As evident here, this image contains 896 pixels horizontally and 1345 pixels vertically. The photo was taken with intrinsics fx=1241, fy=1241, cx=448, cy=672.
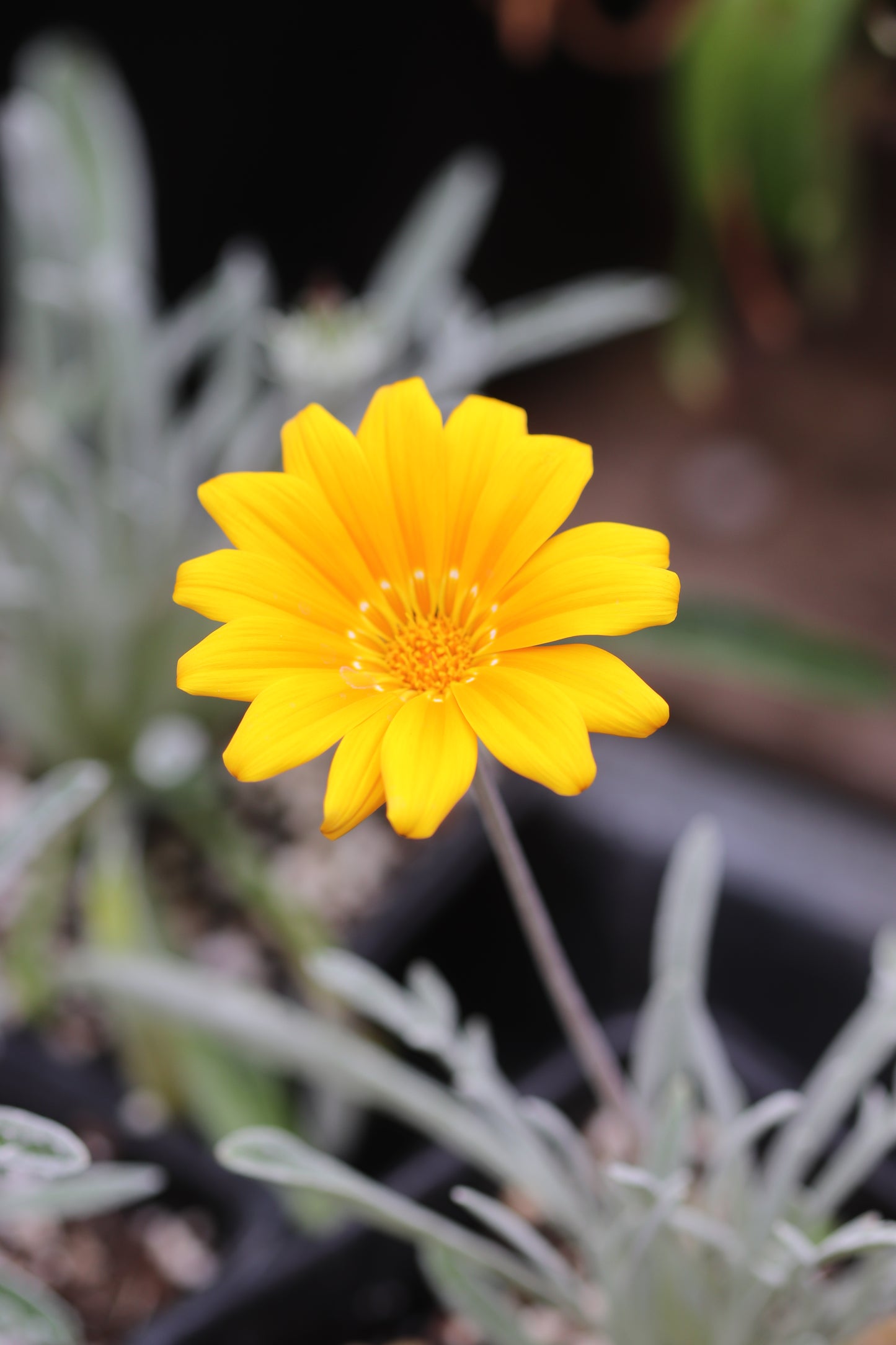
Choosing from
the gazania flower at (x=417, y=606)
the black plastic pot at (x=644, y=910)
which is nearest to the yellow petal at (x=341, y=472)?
the gazania flower at (x=417, y=606)

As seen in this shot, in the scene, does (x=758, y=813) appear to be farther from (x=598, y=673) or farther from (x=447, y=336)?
(x=598, y=673)

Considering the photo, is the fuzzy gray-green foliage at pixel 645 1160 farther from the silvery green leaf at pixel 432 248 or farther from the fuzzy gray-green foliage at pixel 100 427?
the silvery green leaf at pixel 432 248

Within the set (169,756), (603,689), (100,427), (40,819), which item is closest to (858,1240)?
(603,689)

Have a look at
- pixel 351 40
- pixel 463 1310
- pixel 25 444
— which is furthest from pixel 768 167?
pixel 463 1310

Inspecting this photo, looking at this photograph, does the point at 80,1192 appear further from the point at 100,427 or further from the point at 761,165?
the point at 761,165

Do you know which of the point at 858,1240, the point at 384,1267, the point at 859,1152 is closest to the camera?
the point at 858,1240

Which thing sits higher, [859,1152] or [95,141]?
[95,141]

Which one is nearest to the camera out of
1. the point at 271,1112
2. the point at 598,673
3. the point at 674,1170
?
the point at 598,673

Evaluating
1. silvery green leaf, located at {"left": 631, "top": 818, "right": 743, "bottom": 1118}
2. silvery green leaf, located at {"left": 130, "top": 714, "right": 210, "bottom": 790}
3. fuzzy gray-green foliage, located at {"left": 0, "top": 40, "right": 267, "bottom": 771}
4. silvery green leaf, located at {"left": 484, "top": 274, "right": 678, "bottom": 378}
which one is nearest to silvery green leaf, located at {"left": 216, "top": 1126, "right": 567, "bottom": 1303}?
silvery green leaf, located at {"left": 631, "top": 818, "right": 743, "bottom": 1118}
